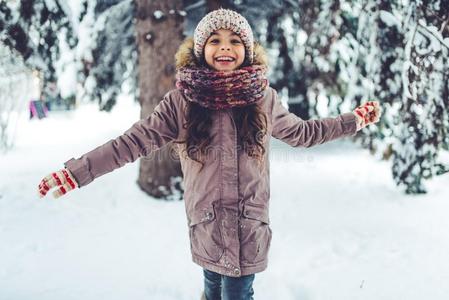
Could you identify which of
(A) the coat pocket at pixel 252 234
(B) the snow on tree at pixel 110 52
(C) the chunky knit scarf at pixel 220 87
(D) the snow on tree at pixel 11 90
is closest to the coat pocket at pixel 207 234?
(A) the coat pocket at pixel 252 234

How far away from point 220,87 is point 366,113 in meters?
0.87

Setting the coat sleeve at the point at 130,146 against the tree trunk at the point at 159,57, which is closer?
the coat sleeve at the point at 130,146

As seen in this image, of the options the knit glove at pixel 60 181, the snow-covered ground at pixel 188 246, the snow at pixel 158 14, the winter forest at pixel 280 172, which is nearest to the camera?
the knit glove at pixel 60 181

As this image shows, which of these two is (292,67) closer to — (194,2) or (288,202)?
(194,2)

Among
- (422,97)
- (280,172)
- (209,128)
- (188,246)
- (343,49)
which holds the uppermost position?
(343,49)

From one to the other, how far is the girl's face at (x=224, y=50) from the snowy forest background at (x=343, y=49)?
2.56 metres

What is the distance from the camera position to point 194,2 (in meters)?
6.19

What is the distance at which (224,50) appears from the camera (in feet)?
6.74

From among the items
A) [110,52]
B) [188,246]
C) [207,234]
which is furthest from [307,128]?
[110,52]

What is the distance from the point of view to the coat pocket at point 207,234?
2.02 metres

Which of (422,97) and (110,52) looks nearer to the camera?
(422,97)

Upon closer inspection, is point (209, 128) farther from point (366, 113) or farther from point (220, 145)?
point (366, 113)

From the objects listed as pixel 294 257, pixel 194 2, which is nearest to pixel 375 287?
pixel 294 257

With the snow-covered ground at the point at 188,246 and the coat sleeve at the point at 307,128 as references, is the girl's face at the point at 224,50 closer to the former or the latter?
the coat sleeve at the point at 307,128
